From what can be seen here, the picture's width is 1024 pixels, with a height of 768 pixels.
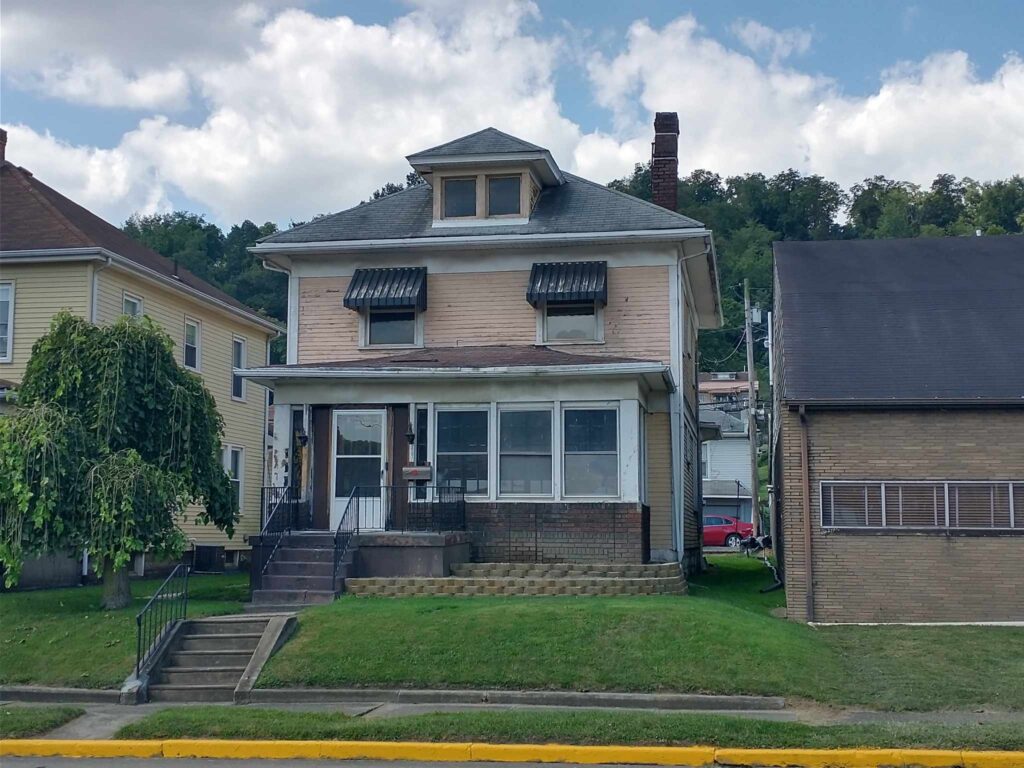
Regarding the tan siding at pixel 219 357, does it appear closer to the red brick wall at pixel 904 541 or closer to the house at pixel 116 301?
the house at pixel 116 301

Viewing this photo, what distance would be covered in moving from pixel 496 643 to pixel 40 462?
6549 mm

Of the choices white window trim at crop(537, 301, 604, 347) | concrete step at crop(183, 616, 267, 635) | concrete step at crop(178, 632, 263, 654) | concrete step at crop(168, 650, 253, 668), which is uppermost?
white window trim at crop(537, 301, 604, 347)

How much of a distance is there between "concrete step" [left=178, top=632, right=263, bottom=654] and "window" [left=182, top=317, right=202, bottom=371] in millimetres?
15587

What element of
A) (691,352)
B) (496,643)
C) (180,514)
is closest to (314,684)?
(496,643)

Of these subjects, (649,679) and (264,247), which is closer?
(649,679)

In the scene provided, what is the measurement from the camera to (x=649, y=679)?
1289 cm

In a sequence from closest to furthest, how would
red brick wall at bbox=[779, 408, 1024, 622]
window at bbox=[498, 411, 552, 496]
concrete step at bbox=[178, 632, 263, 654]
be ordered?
concrete step at bbox=[178, 632, 263, 654] → red brick wall at bbox=[779, 408, 1024, 622] → window at bbox=[498, 411, 552, 496]

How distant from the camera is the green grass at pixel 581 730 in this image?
10531mm

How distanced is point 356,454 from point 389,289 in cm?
364

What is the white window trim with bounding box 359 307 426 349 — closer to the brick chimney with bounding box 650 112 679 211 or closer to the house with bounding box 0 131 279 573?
the house with bounding box 0 131 279 573

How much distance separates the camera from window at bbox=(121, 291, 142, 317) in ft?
86.2

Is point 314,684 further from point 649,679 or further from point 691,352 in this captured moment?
point 691,352

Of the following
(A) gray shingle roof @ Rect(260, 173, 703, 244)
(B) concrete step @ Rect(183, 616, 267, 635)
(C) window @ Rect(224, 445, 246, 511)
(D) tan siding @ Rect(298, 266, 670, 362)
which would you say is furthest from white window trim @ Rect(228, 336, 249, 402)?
(B) concrete step @ Rect(183, 616, 267, 635)

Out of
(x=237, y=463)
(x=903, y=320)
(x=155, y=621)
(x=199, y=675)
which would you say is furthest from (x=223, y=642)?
(x=237, y=463)
